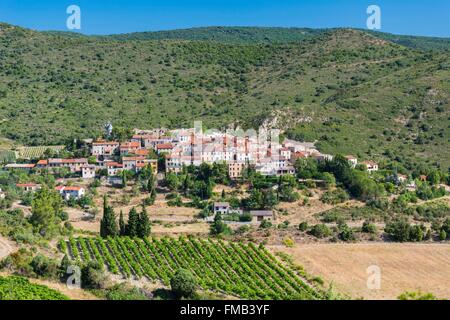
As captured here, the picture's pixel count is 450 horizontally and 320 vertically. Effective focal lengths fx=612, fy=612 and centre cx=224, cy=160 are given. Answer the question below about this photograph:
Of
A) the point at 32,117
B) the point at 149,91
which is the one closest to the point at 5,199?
the point at 32,117

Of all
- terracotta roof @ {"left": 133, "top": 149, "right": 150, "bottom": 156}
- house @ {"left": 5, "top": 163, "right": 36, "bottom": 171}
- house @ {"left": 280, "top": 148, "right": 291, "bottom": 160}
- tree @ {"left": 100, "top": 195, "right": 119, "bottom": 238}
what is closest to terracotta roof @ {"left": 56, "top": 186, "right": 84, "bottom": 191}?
house @ {"left": 5, "top": 163, "right": 36, "bottom": 171}

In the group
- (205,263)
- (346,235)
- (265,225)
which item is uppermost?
(265,225)

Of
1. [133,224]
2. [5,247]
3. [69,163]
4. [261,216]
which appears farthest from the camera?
[69,163]

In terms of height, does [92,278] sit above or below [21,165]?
below

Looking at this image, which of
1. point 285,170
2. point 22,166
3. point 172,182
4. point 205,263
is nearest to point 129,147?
point 22,166

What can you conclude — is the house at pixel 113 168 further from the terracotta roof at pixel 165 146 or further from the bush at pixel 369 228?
the bush at pixel 369 228

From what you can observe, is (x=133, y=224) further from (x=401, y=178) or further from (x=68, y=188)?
(x=401, y=178)
